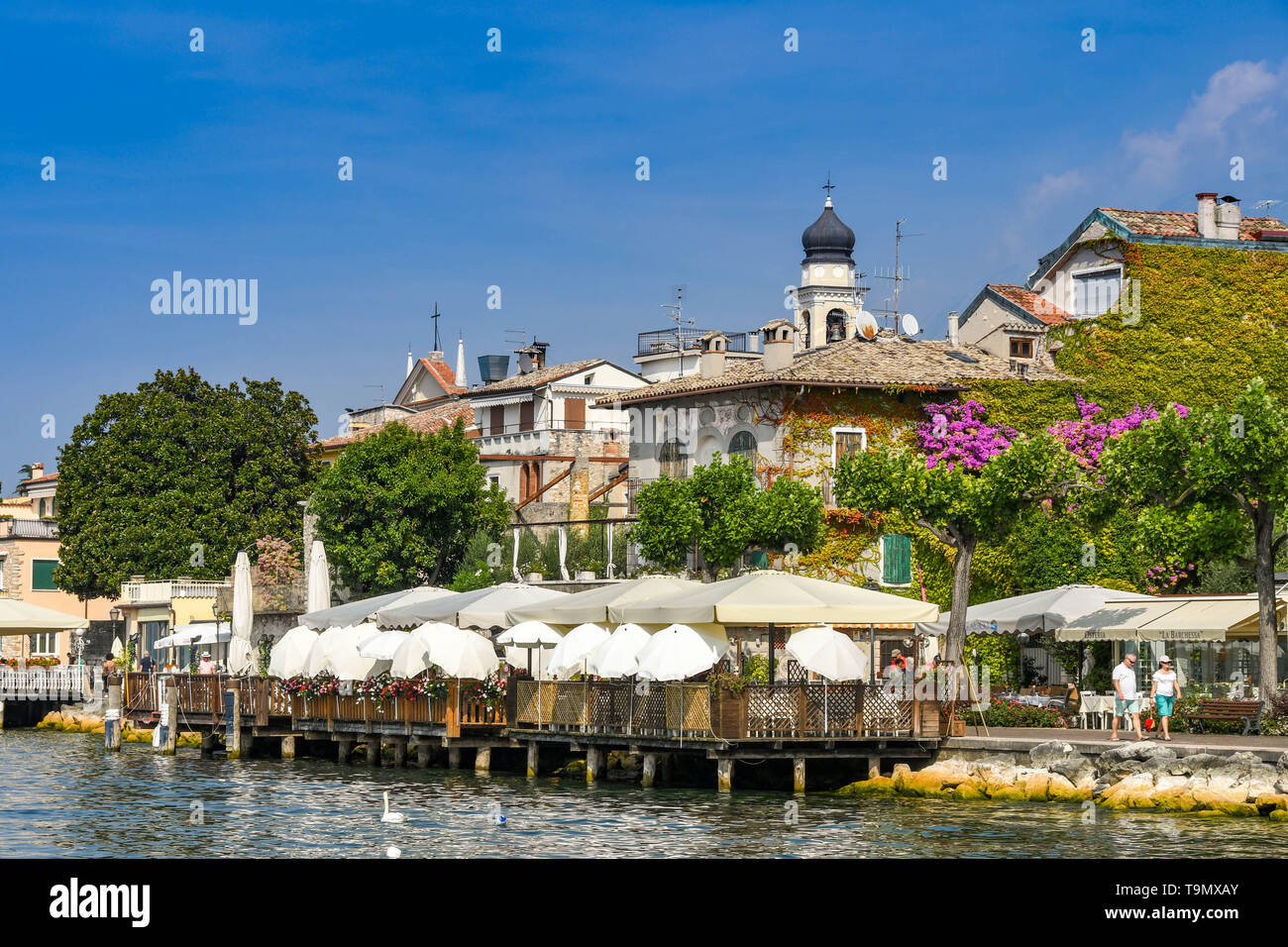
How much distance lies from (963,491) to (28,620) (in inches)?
1186

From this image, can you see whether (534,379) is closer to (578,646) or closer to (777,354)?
(777,354)

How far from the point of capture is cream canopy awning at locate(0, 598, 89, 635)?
5172cm

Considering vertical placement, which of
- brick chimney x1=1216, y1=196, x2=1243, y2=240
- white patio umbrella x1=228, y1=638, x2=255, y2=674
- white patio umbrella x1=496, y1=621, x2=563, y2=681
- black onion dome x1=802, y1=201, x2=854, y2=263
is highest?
black onion dome x1=802, y1=201, x2=854, y2=263

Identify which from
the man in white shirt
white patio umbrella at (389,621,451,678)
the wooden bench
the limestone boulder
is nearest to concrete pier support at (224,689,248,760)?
white patio umbrella at (389,621,451,678)

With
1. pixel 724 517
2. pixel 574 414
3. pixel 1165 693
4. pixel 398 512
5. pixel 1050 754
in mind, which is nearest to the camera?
pixel 1050 754

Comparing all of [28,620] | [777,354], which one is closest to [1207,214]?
[777,354]

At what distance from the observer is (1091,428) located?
161 ft

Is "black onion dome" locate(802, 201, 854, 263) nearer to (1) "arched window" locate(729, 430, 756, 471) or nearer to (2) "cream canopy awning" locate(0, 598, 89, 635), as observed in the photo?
(1) "arched window" locate(729, 430, 756, 471)

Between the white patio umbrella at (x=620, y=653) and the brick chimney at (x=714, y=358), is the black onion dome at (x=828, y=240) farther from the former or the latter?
the white patio umbrella at (x=620, y=653)

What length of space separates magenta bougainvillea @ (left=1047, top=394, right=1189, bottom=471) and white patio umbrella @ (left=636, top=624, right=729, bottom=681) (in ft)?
71.2

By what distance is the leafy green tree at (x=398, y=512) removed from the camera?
203 ft
